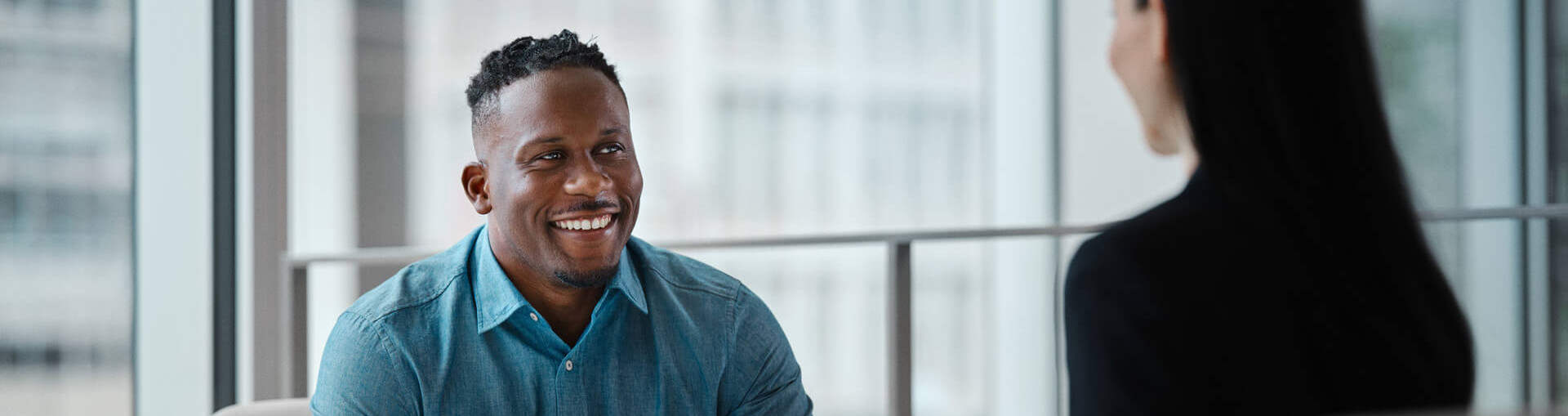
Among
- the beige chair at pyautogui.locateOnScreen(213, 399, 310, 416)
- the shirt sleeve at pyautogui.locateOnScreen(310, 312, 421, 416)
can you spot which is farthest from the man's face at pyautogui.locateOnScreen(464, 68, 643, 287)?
the beige chair at pyautogui.locateOnScreen(213, 399, 310, 416)

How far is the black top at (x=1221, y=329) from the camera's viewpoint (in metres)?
0.44

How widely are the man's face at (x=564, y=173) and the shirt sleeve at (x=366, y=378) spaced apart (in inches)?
5.3

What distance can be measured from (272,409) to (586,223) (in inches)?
14.5

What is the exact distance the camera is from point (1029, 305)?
3414 mm

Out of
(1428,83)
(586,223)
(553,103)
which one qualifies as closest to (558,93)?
(553,103)

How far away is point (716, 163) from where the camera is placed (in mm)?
2904

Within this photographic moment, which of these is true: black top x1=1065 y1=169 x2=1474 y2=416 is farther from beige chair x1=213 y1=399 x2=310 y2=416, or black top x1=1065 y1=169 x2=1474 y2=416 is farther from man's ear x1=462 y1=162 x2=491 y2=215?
beige chair x1=213 y1=399 x2=310 y2=416

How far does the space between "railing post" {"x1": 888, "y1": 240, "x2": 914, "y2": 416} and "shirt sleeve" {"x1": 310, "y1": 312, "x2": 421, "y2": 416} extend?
0.53 m

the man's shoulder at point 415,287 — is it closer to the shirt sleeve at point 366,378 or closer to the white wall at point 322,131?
the shirt sleeve at point 366,378

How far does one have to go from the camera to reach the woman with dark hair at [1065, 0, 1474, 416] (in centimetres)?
44

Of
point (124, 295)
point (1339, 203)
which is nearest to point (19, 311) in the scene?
point (124, 295)

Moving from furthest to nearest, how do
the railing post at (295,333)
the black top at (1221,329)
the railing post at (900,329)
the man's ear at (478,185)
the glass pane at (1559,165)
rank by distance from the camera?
the glass pane at (1559,165) < the railing post at (295,333) < the railing post at (900,329) < the man's ear at (478,185) < the black top at (1221,329)

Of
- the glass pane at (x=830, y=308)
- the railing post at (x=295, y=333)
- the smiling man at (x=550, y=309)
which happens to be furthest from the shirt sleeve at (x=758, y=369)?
the glass pane at (x=830, y=308)

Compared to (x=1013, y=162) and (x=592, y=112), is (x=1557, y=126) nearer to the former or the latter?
(x=1013, y=162)
